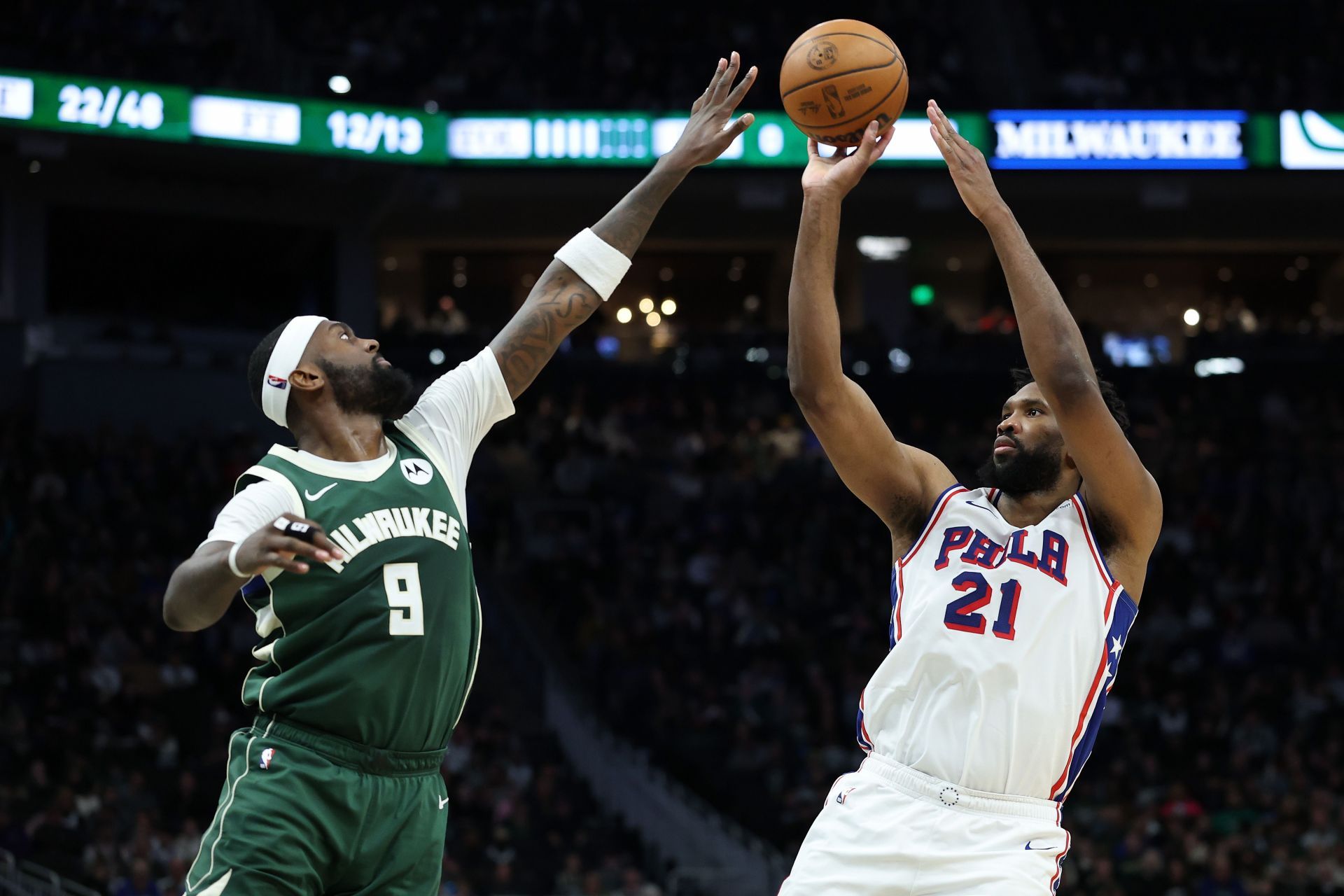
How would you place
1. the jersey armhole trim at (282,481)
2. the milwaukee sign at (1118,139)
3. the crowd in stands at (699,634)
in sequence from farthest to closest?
the milwaukee sign at (1118,139) < the crowd in stands at (699,634) < the jersey armhole trim at (282,481)

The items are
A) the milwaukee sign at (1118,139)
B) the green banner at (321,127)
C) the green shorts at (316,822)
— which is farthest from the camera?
the milwaukee sign at (1118,139)

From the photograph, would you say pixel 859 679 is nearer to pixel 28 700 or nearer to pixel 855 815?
pixel 28 700

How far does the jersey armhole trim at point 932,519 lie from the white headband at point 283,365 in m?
1.70

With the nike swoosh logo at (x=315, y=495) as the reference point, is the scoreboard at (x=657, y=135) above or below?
above

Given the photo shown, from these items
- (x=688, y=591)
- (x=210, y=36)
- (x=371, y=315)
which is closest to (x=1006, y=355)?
(x=688, y=591)

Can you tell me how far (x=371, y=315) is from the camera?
2450 cm

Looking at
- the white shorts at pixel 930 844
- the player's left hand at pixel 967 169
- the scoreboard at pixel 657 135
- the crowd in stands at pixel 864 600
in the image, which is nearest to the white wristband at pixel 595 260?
the player's left hand at pixel 967 169

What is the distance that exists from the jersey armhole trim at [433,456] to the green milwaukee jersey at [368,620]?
0.51 feet

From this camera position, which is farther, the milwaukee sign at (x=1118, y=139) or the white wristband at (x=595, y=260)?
the milwaukee sign at (x=1118, y=139)

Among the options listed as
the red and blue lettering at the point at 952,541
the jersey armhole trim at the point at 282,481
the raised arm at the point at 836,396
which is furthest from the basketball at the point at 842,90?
the jersey armhole trim at the point at 282,481

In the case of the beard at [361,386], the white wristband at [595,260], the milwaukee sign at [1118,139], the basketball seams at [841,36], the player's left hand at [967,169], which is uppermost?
the milwaukee sign at [1118,139]

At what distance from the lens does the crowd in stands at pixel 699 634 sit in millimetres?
14500

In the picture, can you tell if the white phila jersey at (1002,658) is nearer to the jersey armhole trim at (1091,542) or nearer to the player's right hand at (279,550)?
the jersey armhole trim at (1091,542)

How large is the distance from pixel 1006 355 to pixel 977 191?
19827 mm
